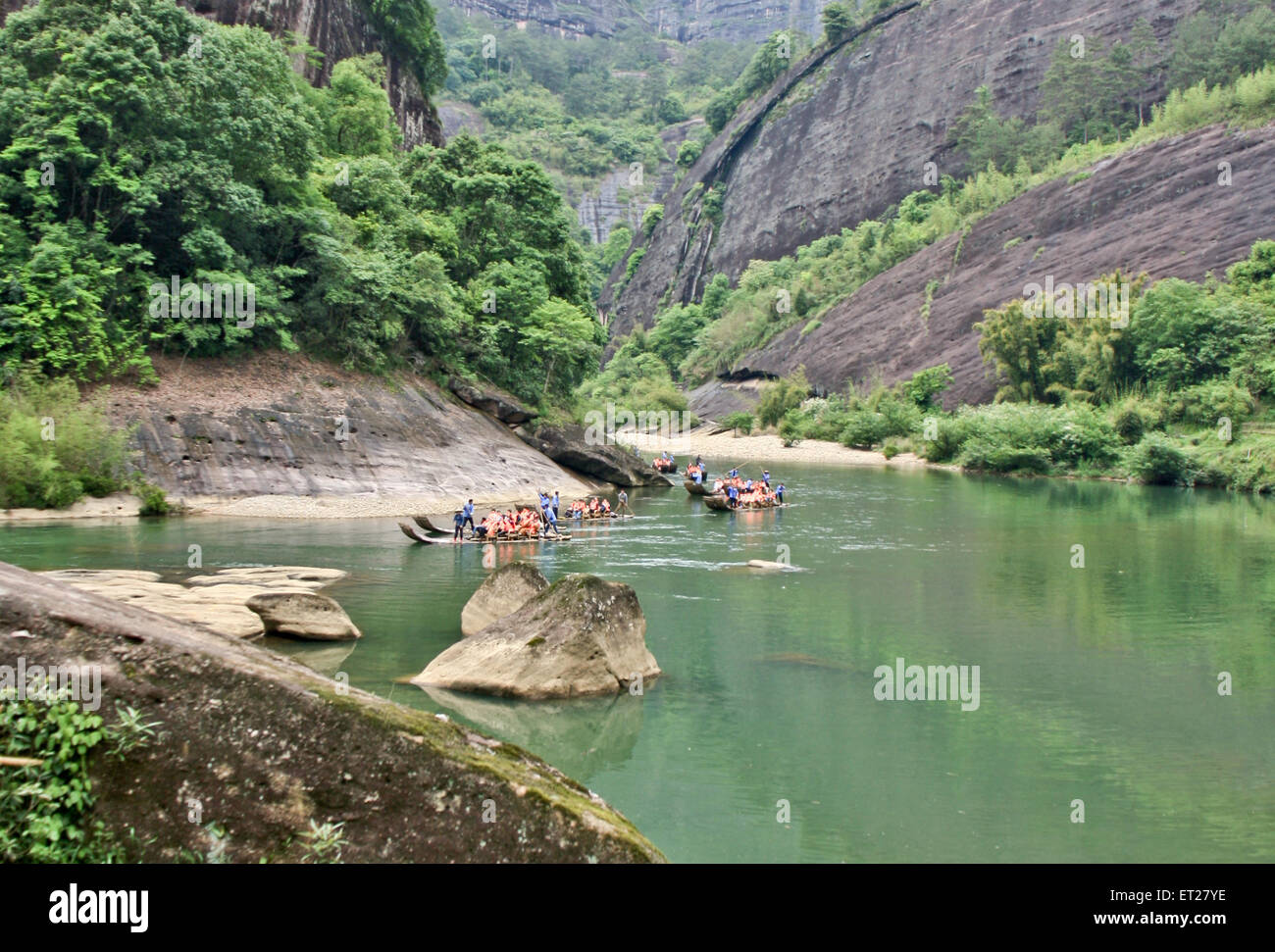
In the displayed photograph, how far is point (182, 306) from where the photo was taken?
35.5 m

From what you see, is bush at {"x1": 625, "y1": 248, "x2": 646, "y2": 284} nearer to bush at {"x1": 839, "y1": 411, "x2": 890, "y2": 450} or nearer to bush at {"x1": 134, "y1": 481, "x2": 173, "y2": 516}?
bush at {"x1": 839, "y1": 411, "x2": 890, "y2": 450}

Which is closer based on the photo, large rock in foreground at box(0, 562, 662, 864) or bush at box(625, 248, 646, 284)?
large rock in foreground at box(0, 562, 662, 864)

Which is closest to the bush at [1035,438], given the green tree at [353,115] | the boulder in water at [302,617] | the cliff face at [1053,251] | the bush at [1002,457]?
the bush at [1002,457]

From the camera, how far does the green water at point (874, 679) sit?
1018cm

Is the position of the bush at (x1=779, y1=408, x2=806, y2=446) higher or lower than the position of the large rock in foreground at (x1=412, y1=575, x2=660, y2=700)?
higher

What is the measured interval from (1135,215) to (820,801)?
7464 centimetres

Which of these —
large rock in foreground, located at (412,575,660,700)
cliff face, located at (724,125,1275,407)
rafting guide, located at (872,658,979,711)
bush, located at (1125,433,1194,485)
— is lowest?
rafting guide, located at (872,658,979,711)

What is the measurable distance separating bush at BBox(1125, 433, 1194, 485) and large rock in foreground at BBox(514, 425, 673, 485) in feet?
78.2

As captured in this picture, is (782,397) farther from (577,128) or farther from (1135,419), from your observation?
(577,128)

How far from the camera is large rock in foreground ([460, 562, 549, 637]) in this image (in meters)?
17.1

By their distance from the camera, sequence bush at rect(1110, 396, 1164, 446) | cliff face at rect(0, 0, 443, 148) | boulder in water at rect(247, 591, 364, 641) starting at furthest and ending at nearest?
bush at rect(1110, 396, 1164, 446), cliff face at rect(0, 0, 443, 148), boulder in water at rect(247, 591, 364, 641)

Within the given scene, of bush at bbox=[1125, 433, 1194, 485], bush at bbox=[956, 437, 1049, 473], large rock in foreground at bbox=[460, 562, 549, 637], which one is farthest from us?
bush at bbox=[956, 437, 1049, 473]

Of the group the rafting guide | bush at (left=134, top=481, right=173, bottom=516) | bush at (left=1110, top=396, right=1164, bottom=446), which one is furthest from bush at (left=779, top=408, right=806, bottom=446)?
the rafting guide
